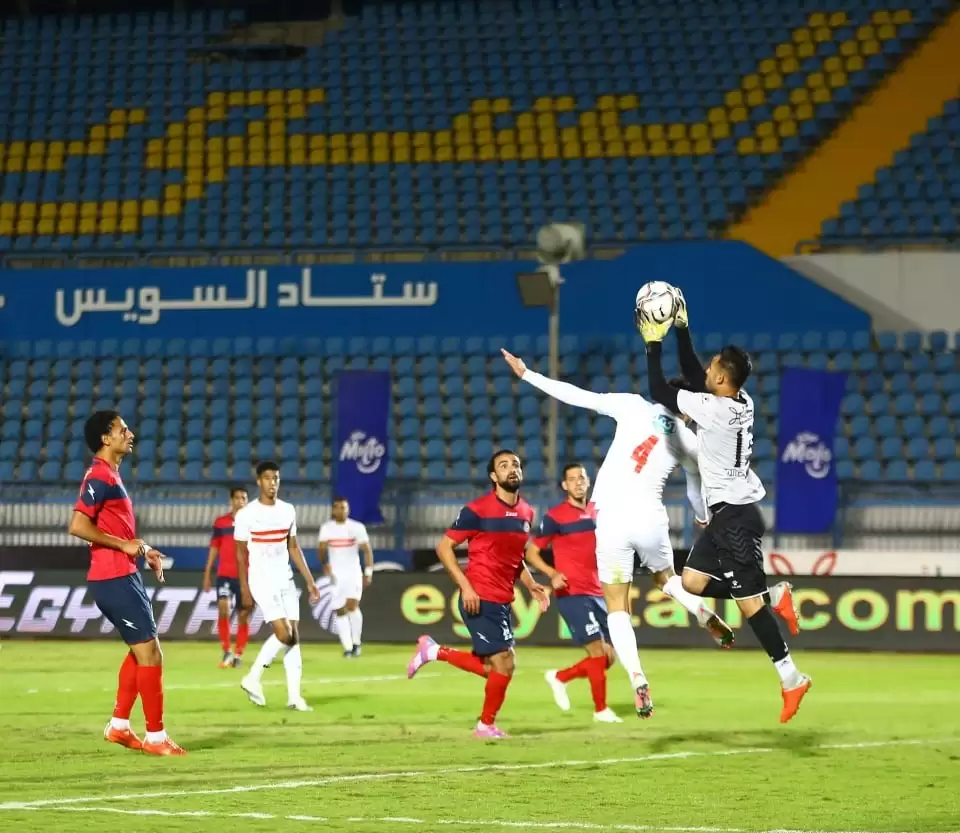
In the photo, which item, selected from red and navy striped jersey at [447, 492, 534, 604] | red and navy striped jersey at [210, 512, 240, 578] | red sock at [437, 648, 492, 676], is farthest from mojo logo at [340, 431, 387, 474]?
red and navy striped jersey at [447, 492, 534, 604]

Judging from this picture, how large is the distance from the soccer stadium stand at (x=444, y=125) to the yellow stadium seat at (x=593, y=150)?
10 cm

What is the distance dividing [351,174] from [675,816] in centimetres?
2554

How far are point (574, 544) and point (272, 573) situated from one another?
269cm

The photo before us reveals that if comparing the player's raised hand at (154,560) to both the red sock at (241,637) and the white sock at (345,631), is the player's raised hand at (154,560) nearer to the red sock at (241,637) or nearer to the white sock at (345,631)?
the red sock at (241,637)

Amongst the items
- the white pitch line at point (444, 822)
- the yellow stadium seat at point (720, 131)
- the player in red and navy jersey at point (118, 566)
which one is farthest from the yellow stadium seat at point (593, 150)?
the white pitch line at point (444, 822)

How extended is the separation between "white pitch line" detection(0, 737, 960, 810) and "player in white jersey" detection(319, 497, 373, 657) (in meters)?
10.1

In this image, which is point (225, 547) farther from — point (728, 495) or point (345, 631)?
point (728, 495)

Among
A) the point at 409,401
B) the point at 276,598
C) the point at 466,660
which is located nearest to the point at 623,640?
the point at 466,660

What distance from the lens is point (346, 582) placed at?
2183 centimetres

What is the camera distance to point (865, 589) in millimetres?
22188

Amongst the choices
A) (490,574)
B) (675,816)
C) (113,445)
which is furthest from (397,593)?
(675,816)

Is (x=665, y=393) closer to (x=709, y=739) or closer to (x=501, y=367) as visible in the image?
(x=709, y=739)

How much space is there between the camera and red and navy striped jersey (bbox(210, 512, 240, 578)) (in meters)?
21.6

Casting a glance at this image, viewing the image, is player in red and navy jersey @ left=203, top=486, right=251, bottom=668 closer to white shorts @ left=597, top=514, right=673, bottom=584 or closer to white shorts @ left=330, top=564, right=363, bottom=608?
white shorts @ left=330, top=564, right=363, bottom=608
